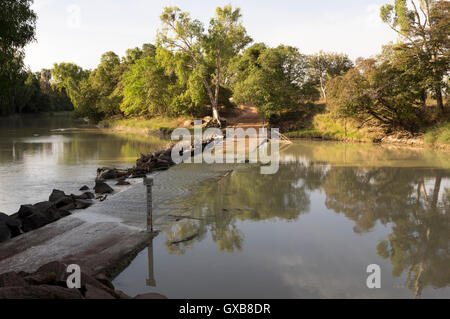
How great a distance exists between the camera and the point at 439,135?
23.6 meters

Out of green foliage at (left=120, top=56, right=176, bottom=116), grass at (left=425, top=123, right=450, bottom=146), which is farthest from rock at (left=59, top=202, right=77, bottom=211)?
green foliage at (left=120, top=56, right=176, bottom=116)

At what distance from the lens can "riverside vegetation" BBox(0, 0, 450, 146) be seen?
2392cm

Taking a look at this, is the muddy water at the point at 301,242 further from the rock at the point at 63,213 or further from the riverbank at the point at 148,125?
the riverbank at the point at 148,125

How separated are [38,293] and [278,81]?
34218mm

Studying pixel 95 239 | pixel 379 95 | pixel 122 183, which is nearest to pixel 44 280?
pixel 95 239

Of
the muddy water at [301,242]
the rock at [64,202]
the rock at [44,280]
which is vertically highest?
the rock at [44,280]

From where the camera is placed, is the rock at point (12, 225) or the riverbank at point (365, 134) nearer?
the rock at point (12, 225)

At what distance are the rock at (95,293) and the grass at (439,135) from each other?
23856 mm

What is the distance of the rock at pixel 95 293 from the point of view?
13.1 ft

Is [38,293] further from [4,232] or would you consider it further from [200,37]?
[200,37]

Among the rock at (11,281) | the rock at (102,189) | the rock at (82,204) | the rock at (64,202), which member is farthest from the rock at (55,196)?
the rock at (11,281)

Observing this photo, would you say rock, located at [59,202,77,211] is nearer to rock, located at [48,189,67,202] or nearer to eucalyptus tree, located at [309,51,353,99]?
rock, located at [48,189,67,202]
